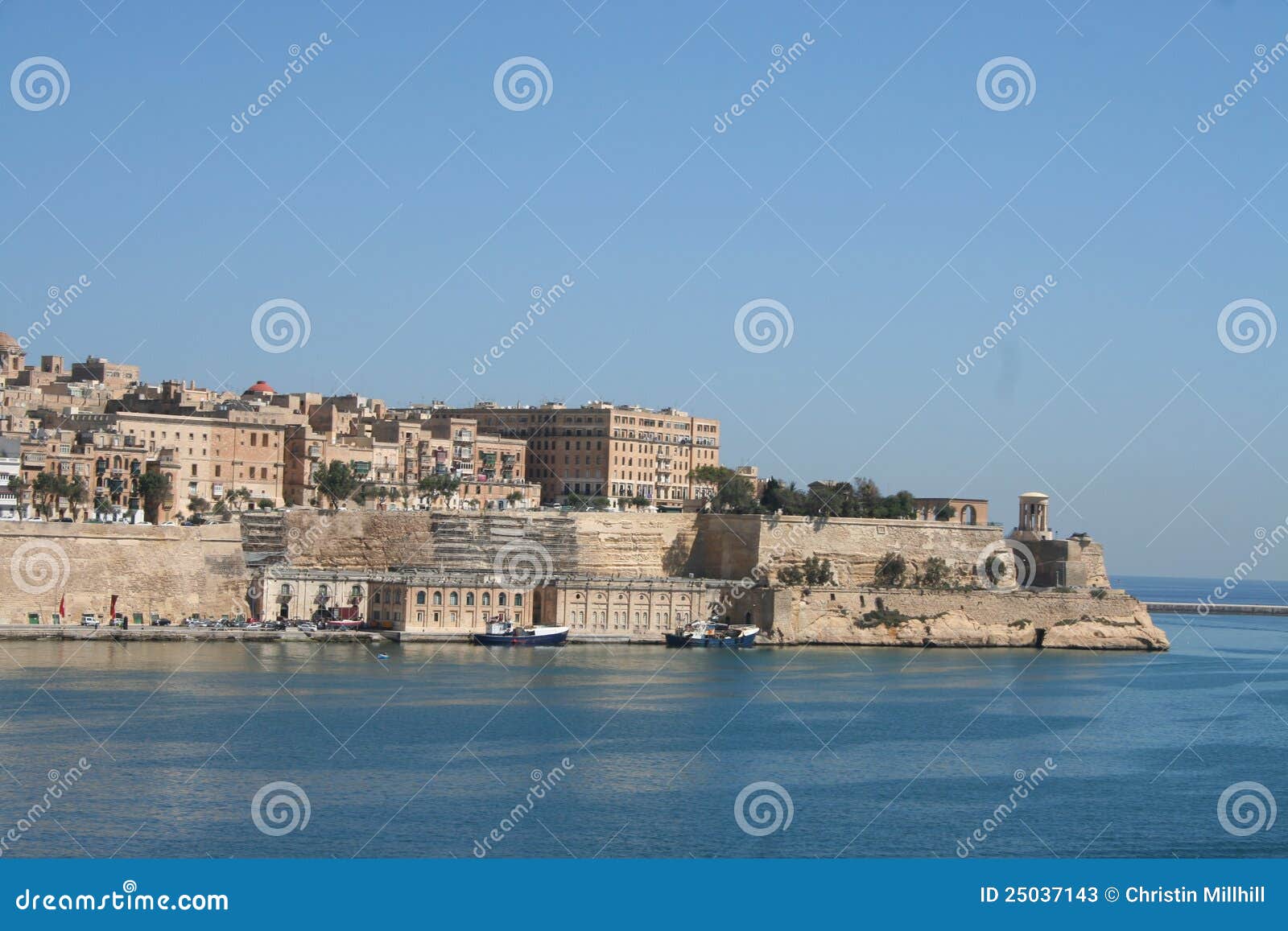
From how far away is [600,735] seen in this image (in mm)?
25547

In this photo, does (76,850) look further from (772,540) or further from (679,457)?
(679,457)

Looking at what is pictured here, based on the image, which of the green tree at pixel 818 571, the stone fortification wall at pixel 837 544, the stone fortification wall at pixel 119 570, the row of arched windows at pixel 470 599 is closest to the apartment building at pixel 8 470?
the stone fortification wall at pixel 119 570

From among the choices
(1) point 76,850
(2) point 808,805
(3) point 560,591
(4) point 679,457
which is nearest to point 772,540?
(3) point 560,591

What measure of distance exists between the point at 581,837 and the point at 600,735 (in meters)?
6.72

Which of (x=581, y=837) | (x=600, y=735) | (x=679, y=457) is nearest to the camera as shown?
(x=581, y=837)

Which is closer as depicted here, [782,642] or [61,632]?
[61,632]

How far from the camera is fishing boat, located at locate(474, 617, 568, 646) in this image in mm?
40875

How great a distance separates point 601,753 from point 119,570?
701 inches

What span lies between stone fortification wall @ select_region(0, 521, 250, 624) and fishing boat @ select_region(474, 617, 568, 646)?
17.8 feet

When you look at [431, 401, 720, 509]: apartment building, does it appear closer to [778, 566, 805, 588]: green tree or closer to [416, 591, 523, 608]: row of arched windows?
[778, 566, 805, 588]: green tree

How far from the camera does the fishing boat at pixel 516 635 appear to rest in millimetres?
40875

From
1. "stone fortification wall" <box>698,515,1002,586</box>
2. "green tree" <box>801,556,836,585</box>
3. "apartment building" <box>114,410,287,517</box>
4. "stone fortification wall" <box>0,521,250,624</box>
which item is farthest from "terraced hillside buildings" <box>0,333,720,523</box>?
"green tree" <box>801,556,836,585</box>

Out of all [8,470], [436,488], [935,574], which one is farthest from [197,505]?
[935,574]

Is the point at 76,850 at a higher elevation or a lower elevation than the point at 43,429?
lower
